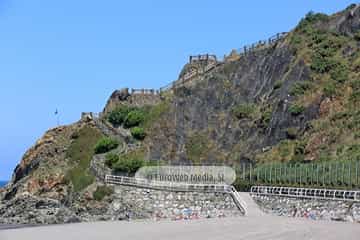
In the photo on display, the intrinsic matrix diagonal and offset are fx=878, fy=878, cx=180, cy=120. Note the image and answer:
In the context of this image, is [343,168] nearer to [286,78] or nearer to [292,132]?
[292,132]

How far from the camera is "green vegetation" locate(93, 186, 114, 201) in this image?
3361 inches

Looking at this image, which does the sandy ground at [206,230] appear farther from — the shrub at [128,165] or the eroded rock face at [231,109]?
the eroded rock face at [231,109]

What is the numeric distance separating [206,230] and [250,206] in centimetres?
1682


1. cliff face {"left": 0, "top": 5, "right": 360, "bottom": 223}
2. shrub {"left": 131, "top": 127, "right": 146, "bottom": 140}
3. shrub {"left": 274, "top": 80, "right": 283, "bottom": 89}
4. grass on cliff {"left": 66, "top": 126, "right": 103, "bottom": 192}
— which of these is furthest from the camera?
shrub {"left": 274, "top": 80, "right": 283, "bottom": 89}

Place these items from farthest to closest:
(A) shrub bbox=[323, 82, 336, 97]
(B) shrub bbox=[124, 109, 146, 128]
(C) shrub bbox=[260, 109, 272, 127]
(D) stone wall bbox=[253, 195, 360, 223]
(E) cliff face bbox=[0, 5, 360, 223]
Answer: (B) shrub bbox=[124, 109, 146, 128], (C) shrub bbox=[260, 109, 272, 127], (A) shrub bbox=[323, 82, 336, 97], (E) cliff face bbox=[0, 5, 360, 223], (D) stone wall bbox=[253, 195, 360, 223]

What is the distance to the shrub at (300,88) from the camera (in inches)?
3797

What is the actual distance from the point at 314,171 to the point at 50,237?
27.2 meters

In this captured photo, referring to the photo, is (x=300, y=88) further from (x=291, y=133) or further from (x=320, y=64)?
(x=291, y=133)

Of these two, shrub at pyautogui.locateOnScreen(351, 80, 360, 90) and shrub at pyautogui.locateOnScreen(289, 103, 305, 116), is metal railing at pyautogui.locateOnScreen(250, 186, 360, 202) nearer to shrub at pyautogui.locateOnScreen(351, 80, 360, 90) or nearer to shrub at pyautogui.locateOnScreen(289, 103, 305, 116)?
shrub at pyautogui.locateOnScreen(289, 103, 305, 116)

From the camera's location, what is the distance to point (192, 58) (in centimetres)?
12494

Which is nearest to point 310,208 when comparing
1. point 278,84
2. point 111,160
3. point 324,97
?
point 324,97

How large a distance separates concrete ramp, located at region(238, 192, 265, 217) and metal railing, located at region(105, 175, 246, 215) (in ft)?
1.15

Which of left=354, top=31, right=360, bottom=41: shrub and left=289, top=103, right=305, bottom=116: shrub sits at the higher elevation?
left=354, top=31, right=360, bottom=41: shrub

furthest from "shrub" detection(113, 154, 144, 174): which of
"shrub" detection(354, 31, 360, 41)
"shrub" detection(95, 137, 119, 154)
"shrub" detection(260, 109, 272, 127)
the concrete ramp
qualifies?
"shrub" detection(354, 31, 360, 41)
